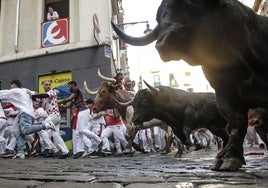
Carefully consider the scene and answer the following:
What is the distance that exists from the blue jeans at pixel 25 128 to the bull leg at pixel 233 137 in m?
6.42

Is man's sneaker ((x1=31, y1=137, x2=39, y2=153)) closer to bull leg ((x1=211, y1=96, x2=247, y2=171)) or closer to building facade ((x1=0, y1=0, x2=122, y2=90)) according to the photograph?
building facade ((x1=0, y1=0, x2=122, y2=90))

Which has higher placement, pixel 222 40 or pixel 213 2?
pixel 213 2

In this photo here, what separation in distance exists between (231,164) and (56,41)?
13.5 meters

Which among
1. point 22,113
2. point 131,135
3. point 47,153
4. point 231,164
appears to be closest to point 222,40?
point 231,164

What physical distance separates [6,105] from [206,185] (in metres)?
9.60

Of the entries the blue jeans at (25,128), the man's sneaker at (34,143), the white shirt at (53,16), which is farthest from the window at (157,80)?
the blue jeans at (25,128)

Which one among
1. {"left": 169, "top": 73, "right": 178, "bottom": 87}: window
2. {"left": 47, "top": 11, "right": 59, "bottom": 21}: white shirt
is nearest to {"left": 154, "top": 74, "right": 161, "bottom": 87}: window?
{"left": 169, "top": 73, "right": 178, "bottom": 87}: window

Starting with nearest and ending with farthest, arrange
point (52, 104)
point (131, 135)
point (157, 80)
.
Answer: point (52, 104) → point (131, 135) → point (157, 80)

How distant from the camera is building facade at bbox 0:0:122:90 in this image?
15055mm

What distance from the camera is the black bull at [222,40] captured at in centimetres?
346

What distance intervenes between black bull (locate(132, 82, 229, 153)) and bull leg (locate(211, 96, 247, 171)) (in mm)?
3271

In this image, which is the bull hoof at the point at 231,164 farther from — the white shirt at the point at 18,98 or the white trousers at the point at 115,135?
the white trousers at the point at 115,135

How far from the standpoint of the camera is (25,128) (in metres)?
9.51

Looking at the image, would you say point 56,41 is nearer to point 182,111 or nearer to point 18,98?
point 18,98
